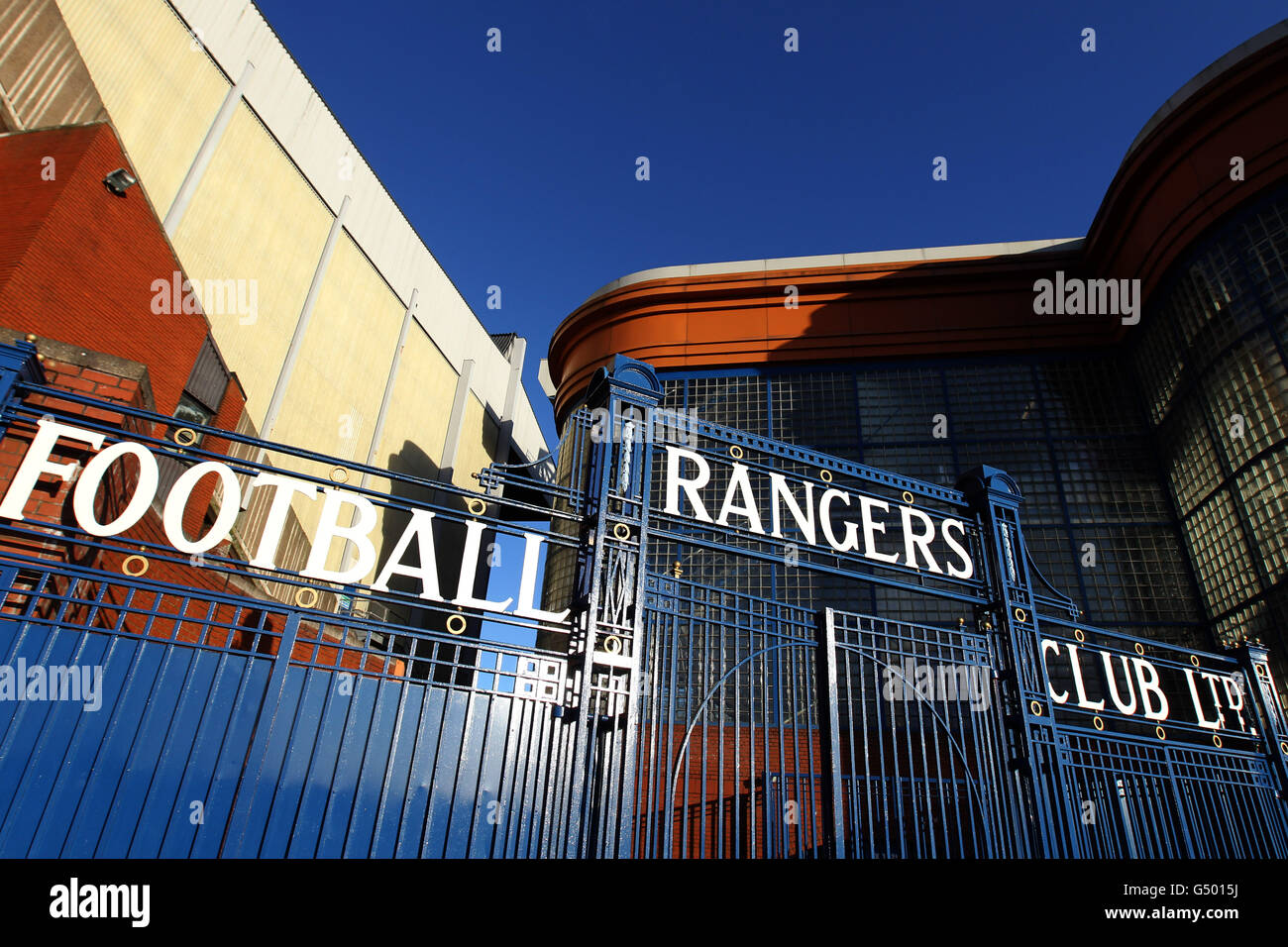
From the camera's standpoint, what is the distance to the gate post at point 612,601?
14.1 feet

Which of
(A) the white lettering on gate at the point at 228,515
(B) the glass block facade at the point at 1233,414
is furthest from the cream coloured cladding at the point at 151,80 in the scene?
(B) the glass block facade at the point at 1233,414

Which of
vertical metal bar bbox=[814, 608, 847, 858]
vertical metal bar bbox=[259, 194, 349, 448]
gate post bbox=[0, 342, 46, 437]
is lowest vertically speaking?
vertical metal bar bbox=[814, 608, 847, 858]

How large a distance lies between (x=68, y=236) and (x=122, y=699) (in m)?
8.11

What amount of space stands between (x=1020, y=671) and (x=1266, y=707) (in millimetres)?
3809

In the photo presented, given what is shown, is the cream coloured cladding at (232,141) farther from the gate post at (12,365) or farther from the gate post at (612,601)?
the gate post at (612,601)

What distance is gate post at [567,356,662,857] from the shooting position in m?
4.30

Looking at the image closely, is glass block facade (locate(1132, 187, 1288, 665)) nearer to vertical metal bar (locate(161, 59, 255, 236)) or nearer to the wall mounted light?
the wall mounted light

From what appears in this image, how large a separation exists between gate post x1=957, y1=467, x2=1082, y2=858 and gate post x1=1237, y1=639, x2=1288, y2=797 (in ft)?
11.1

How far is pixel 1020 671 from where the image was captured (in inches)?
252

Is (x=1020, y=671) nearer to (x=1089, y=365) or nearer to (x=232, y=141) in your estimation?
(x=1089, y=365)

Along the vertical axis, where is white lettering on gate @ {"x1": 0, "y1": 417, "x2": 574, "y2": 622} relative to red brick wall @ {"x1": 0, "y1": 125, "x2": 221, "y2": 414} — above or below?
below

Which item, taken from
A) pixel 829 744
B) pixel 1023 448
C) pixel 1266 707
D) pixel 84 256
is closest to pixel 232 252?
pixel 84 256

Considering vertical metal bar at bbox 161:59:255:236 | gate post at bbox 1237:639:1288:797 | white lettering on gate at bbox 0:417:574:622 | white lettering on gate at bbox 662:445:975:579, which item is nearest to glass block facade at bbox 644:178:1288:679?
gate post at bbox 1237:639:1288:797

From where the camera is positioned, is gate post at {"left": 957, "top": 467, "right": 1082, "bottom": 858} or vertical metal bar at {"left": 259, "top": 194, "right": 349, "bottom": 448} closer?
gate post at {"left": 957, "top": 467, "right": 1082, "bottom": 858}
